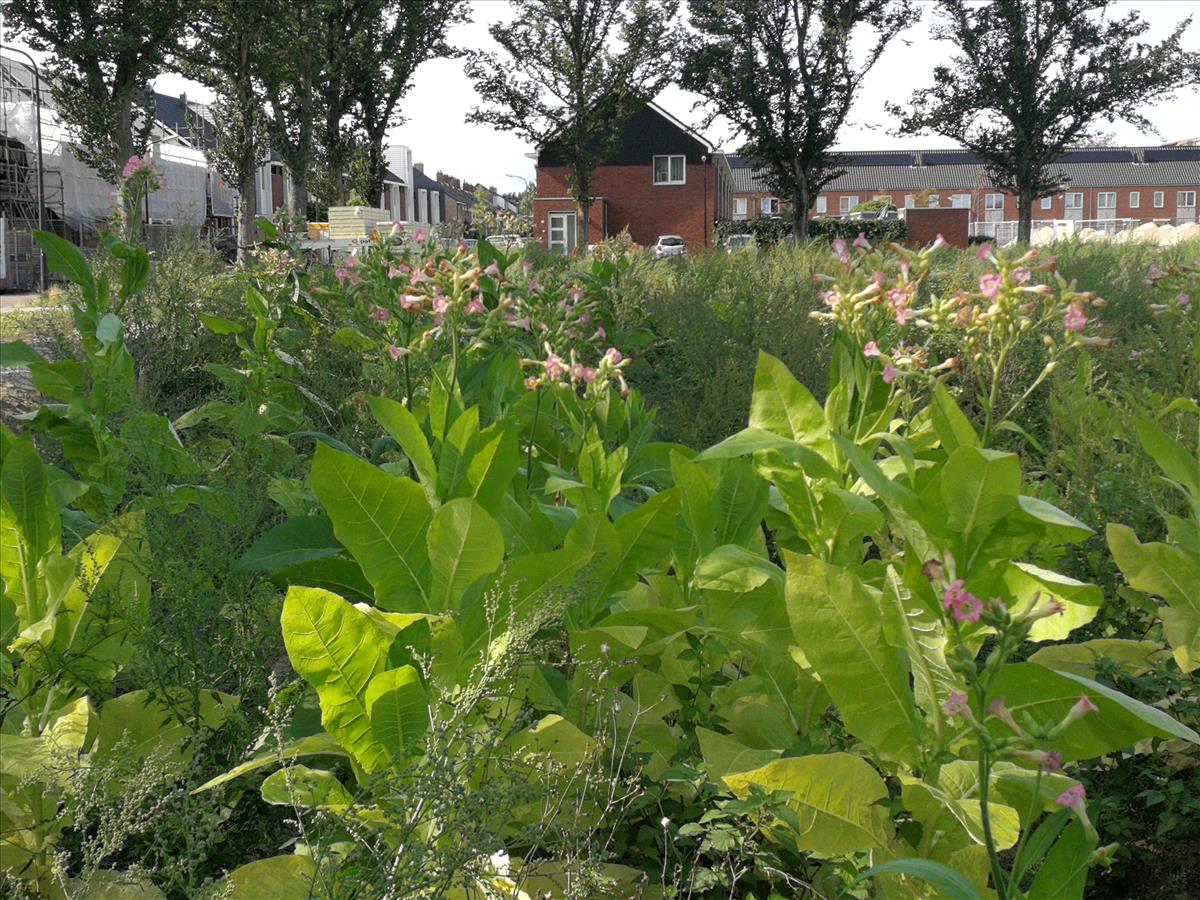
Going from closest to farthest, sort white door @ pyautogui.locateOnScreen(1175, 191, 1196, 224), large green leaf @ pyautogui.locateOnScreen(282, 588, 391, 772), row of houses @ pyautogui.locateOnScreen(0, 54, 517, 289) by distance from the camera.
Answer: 1. large green leaf @ pyautogui.locateOnScreen(282, 588, 391, 772)
2. row of houses @ pyautogui.locateOnScreen(0, 54, 517, 289)
3. white door @ pyautogui.locateOnScreen(1175, 191, 1196, 224)

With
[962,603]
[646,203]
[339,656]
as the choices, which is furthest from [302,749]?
[646,203]

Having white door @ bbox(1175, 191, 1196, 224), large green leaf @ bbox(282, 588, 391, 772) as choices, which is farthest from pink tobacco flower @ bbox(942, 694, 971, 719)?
white door @ bbox(1175, 191, 1196, 224)

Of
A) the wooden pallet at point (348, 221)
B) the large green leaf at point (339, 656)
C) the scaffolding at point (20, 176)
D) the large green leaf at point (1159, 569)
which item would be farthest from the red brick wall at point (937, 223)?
the large green leaf at point (339, 656)

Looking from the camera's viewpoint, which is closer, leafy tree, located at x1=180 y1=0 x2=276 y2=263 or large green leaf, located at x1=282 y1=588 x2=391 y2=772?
large green leaf, located at x1=282 y1=588 x2=391 y2=772

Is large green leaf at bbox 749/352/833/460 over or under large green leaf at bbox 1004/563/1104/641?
over

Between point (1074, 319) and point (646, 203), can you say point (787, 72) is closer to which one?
point (646, 203)

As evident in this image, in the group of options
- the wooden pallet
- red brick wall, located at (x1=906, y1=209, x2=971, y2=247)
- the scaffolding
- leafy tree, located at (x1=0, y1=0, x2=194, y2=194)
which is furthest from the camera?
red brick wall, located at (x1=906, y1=209, x2=971, y2=247)

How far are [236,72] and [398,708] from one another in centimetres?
2476

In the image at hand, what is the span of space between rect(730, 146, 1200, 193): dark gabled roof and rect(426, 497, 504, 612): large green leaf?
83.9 metres

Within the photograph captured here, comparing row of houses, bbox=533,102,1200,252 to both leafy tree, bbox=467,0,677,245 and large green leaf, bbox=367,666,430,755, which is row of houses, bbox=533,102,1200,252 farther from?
large green leaf, bbox=367,666,430,755

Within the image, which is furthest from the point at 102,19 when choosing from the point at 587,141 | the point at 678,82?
the point at 678,82

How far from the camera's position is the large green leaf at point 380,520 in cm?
194

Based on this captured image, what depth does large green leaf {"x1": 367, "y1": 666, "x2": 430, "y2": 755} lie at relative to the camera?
1734 millimetres

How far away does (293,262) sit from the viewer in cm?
641
